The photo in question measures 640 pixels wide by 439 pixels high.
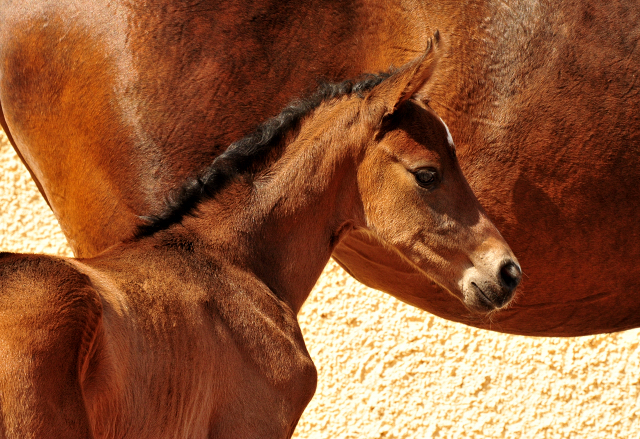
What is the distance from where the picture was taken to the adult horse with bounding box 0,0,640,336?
2.13 m

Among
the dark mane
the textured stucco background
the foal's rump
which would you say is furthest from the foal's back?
the textured stucco background

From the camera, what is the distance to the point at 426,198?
1.96 metres

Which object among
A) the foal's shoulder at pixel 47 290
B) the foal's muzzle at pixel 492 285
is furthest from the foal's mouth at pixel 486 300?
the foal's shoulder at pixel 47 290

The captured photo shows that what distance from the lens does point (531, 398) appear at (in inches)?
165

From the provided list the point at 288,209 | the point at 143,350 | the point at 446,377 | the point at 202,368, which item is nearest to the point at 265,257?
the point at 288,209

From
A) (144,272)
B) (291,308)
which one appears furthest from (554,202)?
(144,272)

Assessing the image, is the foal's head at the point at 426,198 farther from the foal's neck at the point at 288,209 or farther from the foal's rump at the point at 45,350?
the foal's rump at the point at 45,350

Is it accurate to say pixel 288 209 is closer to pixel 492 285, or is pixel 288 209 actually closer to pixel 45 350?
pixel 492 285

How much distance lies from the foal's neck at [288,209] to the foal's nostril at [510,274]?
1.33ft

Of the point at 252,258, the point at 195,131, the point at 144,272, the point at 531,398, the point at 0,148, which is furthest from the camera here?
the point at 0,148

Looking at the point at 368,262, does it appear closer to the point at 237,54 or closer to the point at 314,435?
the point at 237,54

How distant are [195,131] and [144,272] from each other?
1.96 feet

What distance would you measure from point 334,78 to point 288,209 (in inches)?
19.4

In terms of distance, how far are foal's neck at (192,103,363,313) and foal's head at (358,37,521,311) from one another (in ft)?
0.25
